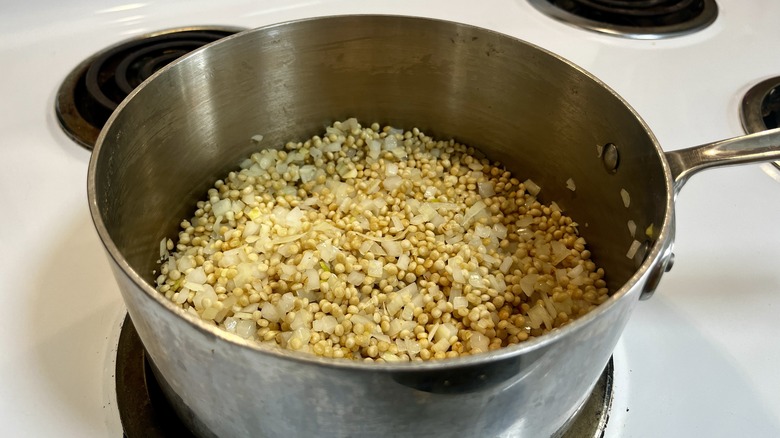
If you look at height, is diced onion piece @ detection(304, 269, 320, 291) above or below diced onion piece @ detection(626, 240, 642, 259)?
below

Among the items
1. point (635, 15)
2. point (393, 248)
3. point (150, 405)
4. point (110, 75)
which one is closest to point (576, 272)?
point (393, 248)

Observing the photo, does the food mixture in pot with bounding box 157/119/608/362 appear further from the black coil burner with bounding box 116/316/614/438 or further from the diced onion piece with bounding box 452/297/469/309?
the black coil burner with bounding box 116/316/614/438

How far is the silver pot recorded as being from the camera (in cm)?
48

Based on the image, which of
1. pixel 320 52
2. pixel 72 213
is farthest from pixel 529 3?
pixel 72 213

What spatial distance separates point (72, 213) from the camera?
2.98 ft

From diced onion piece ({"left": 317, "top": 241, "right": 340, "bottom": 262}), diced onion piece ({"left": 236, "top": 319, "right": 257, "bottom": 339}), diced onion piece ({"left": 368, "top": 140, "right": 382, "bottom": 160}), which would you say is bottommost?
diced onion piece ({"left": 236, "top": 319, "right": 257, "bottom": 339})

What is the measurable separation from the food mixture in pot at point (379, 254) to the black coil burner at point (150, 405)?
0.12 m

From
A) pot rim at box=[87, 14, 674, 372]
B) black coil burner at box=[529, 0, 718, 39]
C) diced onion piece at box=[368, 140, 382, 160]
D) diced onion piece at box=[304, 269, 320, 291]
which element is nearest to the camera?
pot rim at box=[87, 14, 674, 372]

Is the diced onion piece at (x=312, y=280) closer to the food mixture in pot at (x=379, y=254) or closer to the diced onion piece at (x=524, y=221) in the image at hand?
the food mixture in pot at (x=379, y=254)

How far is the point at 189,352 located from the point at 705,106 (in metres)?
1.08

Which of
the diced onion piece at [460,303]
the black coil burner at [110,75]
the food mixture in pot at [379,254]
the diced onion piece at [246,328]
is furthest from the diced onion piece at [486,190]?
the black coil burner at [110,75]

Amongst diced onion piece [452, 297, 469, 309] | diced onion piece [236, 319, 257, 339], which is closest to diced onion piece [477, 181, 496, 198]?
diced onion piece [452, 297, 469, 309]

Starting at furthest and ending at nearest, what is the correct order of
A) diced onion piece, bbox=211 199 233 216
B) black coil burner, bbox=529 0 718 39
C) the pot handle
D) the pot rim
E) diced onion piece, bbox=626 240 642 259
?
1. black coil burner, bbox=529 0 718 39
2. diced onion piece, bbox=211 199 233 216
3. diced onion piece, bbox=626 240 642 259
4. the pot handle
5. the pot rim

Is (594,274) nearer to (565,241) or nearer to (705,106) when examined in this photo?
(565,241)
